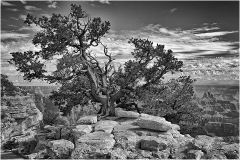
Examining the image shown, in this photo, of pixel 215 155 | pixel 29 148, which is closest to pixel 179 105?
pixel 29 148

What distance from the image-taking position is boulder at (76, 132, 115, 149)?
1370 centimetres

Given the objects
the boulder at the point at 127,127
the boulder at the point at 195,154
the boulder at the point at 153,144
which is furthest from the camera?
the boulder at the point at 127,127

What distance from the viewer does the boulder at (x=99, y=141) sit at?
1370cm

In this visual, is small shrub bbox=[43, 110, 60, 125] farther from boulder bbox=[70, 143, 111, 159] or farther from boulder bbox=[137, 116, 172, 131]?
boulder bbox=[70, 143, 111, 159]

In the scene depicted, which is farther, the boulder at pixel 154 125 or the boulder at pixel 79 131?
the boulder at pixel 79 131

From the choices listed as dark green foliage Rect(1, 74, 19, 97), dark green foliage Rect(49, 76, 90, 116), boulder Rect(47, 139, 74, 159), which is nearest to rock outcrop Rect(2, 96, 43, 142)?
dark green foliage Rect(1, 74, 19, 97)

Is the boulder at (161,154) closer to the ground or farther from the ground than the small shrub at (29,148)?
farther from the ground

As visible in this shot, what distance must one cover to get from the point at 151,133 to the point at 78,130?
18.2 ft

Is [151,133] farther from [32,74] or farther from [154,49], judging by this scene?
[32,74]

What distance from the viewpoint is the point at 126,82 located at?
25406 millimetres

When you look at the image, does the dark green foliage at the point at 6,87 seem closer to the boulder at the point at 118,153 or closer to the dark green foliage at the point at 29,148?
the dark green foliage at the point at 29,148

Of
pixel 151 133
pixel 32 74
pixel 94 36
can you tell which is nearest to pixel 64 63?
pixel 32 74

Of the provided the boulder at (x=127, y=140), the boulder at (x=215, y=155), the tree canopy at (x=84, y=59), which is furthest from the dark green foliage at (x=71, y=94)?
the boulder at (x=215, y=155)

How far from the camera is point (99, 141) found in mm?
14094
